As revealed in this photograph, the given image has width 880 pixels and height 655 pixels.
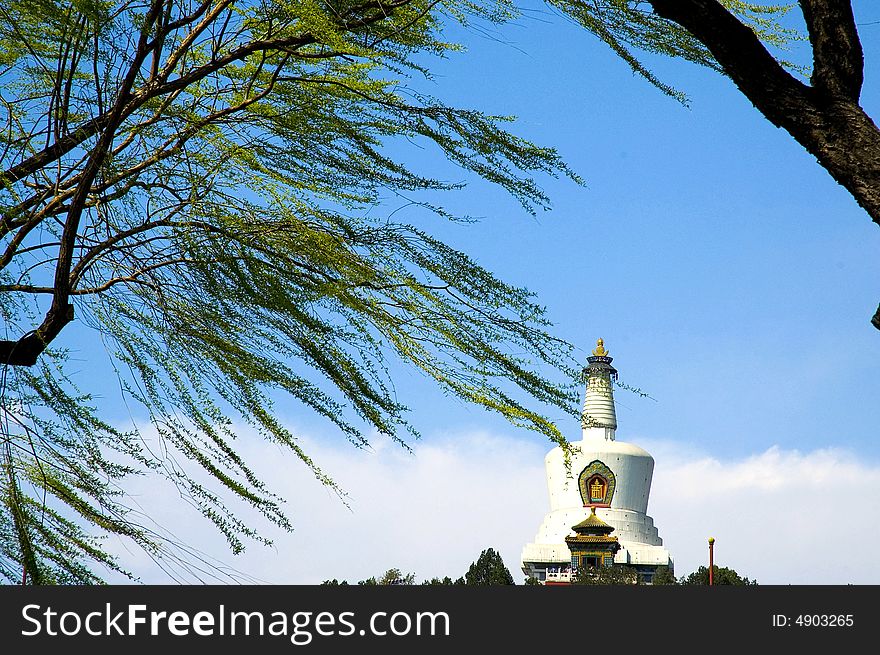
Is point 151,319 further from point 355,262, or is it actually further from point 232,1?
point 232,1

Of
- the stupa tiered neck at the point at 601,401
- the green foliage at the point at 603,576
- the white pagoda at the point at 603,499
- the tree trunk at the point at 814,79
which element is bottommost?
the tree trunk at the point at 814,79

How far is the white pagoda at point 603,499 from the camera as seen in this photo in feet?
65.4

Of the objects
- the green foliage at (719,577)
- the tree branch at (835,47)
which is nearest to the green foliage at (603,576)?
the green foliage at (719,577)

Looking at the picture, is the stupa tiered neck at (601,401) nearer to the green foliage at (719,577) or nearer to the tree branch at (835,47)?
the green foliage at (719,577)

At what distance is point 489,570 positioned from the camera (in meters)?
16.9

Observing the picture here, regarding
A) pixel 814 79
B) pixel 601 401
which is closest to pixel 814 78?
pixel 814 79

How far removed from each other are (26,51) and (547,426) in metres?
2.04

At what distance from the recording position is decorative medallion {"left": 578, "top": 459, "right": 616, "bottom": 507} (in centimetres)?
2123

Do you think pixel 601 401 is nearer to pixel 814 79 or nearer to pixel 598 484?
pixel 598 484

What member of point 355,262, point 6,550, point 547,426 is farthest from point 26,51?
point 547,426

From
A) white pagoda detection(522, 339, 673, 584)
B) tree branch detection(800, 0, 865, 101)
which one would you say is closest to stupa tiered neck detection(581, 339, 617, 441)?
white pagoda detection(522, 339, 673, 584)

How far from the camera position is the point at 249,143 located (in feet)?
9.87

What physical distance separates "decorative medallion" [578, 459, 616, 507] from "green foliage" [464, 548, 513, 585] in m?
4.31

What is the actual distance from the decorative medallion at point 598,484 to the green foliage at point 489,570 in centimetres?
431
